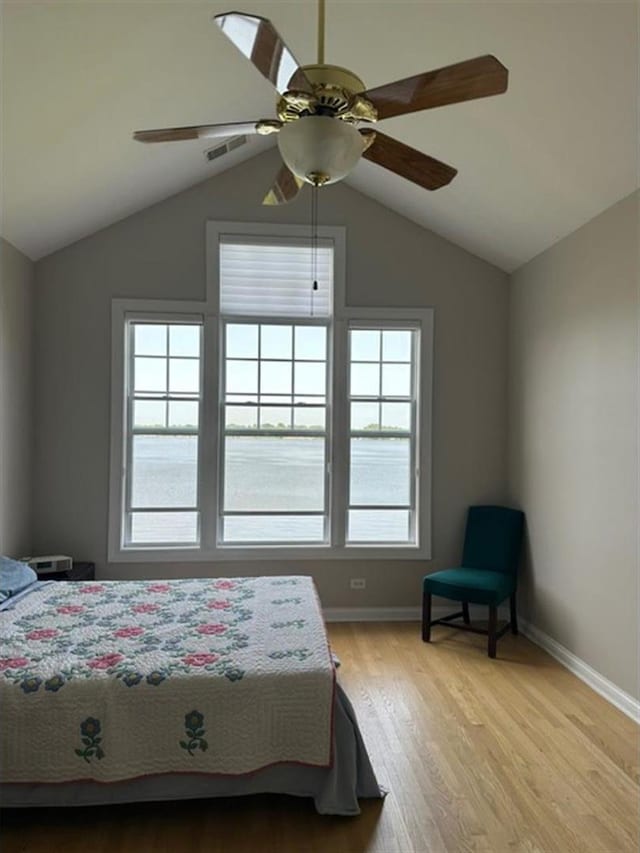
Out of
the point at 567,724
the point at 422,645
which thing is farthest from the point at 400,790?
the point at 422,645

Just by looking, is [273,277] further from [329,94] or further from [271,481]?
[329,94]

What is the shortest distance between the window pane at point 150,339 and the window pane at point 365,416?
5.24ft

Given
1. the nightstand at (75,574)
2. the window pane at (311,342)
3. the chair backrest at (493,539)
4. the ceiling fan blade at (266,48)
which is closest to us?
the ceiling fan blade at (266,48)

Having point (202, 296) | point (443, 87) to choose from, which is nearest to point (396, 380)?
point (202, 296)

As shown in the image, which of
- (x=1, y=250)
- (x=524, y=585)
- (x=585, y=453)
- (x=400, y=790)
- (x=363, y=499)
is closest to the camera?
(x=400, y=790)

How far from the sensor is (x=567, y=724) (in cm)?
294

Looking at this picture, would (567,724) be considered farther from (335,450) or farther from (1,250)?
(1,250)

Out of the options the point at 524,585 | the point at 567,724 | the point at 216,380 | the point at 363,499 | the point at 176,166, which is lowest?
the point at 567,724

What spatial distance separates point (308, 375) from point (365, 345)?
53cm

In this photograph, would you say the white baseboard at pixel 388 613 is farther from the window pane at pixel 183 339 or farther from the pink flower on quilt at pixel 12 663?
the pink flower on quilt at pixel 12 663

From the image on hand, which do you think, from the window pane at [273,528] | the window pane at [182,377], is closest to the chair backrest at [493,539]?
the window pane at [273,528]

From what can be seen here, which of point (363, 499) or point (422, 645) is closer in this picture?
point (422, 645)

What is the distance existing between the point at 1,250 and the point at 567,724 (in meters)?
4.44

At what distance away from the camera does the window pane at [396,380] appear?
466 cm
